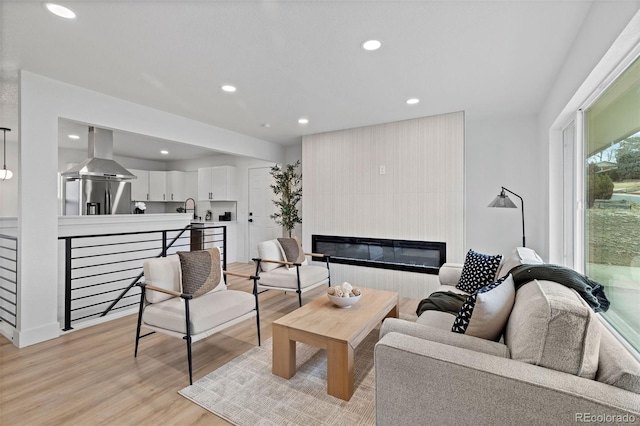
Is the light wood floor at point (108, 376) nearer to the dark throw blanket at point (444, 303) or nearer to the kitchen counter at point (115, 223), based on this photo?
the kitchen counter at point (115, 223)

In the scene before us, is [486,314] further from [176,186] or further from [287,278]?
[176,186]

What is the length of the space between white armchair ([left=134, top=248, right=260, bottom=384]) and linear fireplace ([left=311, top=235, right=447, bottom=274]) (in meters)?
2.36

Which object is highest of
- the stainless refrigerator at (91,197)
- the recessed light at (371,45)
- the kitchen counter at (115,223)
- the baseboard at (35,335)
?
the recessed light at (371,45)

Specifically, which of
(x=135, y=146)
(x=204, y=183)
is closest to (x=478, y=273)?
(x=204, y=183)

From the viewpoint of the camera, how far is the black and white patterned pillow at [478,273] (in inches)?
109

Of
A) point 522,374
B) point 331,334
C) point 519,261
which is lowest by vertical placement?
point 331,334

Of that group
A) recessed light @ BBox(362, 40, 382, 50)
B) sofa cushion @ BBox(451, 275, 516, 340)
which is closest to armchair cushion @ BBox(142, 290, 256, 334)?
sofa cushion @ BBox(451, 275, 516, 340)

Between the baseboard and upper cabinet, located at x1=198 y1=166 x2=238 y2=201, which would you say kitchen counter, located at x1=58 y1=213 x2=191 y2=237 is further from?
upper cabinet, located at x1=198 y1=166 x2=238 y2=201

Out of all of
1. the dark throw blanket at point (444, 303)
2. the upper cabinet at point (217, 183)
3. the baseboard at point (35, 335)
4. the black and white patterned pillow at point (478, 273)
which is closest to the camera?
the dark throw blanket at point (444, 303)

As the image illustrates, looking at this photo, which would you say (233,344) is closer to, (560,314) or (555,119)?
(560,314)

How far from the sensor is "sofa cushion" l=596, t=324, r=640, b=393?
3.18 feet

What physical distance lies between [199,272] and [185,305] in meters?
0.41

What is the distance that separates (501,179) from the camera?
160 inches

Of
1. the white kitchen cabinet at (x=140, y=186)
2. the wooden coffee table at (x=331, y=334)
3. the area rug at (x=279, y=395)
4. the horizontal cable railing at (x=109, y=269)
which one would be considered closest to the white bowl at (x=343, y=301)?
the wooden coffee table at (x=331, y=334)
